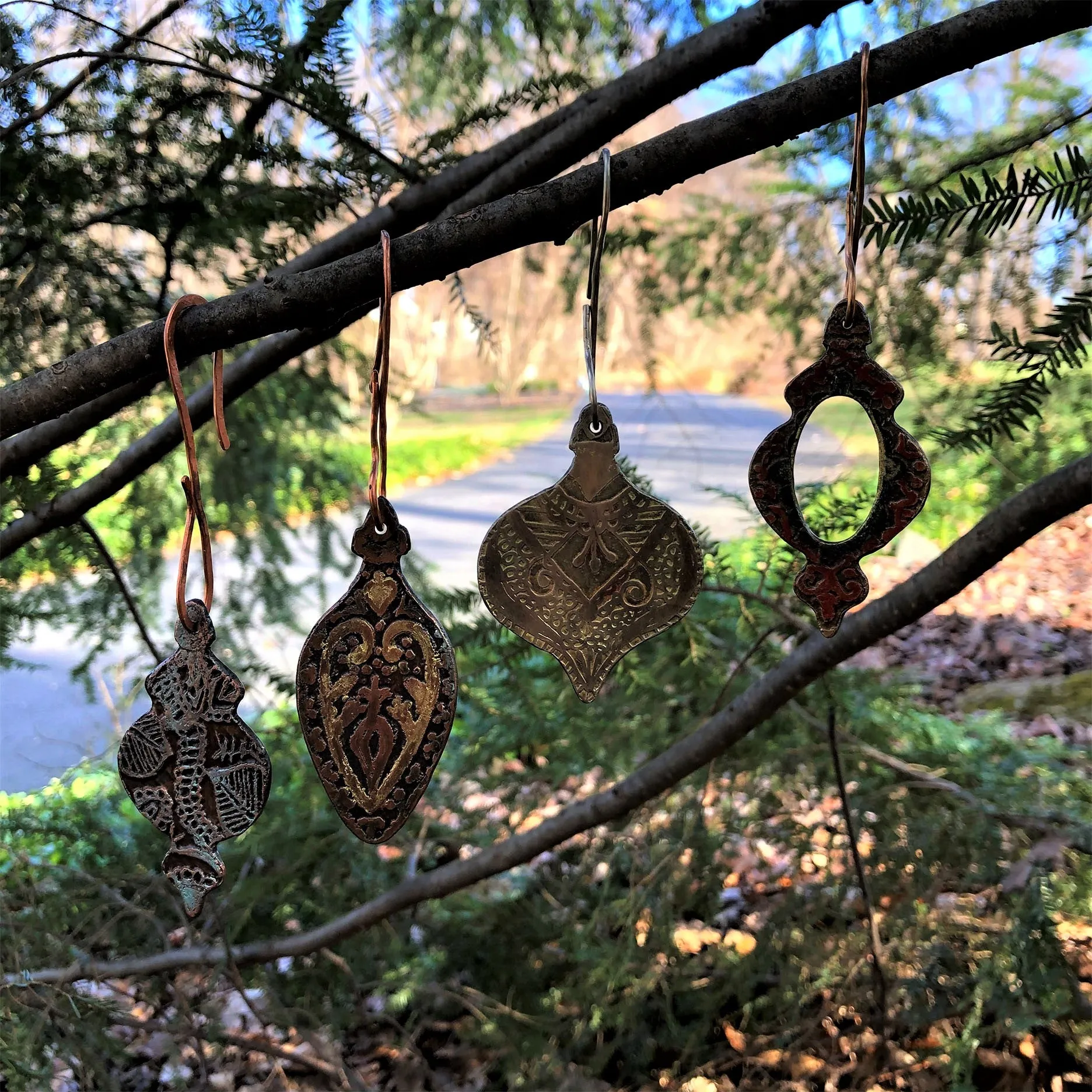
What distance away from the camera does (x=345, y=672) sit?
0.76m

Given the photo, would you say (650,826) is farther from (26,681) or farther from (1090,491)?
(26,681)

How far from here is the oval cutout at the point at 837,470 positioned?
46.4 inches

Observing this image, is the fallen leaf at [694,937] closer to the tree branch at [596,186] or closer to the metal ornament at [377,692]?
the metal ornament at [377,692]

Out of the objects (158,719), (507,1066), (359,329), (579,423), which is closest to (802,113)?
(579,423)

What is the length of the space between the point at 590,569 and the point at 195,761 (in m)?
0.39

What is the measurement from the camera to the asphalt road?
2590 millimetres

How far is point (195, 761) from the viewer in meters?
0.76

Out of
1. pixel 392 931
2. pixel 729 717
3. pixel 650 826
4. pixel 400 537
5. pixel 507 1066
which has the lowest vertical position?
pixel 507 1066

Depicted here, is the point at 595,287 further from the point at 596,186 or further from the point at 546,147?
the point at 546,147

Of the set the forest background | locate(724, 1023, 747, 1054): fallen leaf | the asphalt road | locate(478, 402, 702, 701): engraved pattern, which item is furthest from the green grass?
locate(478, 402, 702, 701): engraved pattern

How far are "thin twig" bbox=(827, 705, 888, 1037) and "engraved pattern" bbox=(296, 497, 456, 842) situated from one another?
2.66 feet

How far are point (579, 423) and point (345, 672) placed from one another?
0.98 ft

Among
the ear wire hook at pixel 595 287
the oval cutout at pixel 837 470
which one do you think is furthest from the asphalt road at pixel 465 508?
the ear wire hook at pixel 595 287

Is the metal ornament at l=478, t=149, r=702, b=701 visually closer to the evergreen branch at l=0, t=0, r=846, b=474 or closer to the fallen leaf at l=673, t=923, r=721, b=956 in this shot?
the evergreen branch at l=0, t=0, r=846, b=474
